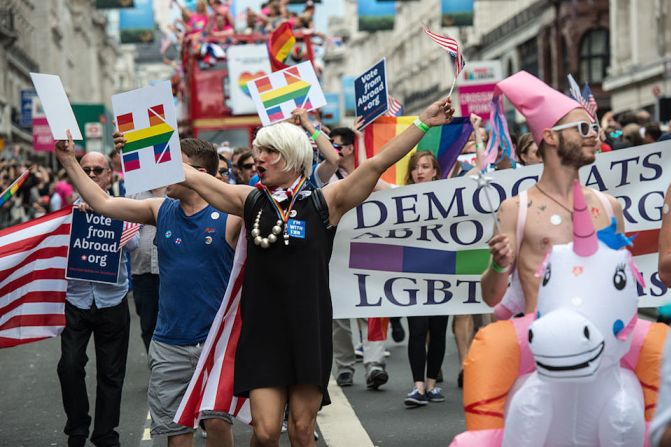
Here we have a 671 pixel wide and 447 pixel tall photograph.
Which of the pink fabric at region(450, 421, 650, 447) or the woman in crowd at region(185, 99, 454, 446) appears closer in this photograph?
the pink fabric at region(450, 421, 650, 447)

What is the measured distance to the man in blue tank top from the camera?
21.8 feet

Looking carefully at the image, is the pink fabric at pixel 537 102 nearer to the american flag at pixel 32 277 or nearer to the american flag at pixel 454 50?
the american flag at pixel 454 50

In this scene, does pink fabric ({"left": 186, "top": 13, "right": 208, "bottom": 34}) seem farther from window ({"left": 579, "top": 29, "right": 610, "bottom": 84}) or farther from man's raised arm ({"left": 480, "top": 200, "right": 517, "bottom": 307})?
window ({"left": 579, "top": 29, "right": 610, "bottom": 84})

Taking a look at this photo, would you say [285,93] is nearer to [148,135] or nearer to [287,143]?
[148,135]

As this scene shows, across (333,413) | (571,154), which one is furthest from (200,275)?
(333,413)

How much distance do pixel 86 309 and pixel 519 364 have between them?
3960 millimetres

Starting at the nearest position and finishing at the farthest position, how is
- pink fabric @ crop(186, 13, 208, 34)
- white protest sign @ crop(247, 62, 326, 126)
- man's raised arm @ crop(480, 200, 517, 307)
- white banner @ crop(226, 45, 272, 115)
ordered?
man's raised arm @ crop(480, 200, 517, 307), white protest sign @ crop(247, 62, 326, 126), white banner @ crop(226, 45, 272, 115), pink fabric @ crop(186, 13, 208, 34)

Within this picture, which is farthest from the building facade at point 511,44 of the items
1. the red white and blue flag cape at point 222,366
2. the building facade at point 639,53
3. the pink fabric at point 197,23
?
the red white and blue flag cape at point 222,366

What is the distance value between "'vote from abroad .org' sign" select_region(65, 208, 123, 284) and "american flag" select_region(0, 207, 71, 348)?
0.14 m

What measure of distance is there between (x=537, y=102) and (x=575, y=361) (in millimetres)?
1354

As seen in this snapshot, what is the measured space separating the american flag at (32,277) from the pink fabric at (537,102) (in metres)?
3.79

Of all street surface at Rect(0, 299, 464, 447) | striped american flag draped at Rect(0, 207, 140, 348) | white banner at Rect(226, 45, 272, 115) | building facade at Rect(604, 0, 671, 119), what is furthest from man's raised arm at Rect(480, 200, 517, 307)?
building facade at Rect(604, 0, 671, 119)

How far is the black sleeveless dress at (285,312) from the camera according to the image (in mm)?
5883

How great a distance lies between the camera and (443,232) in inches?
339
